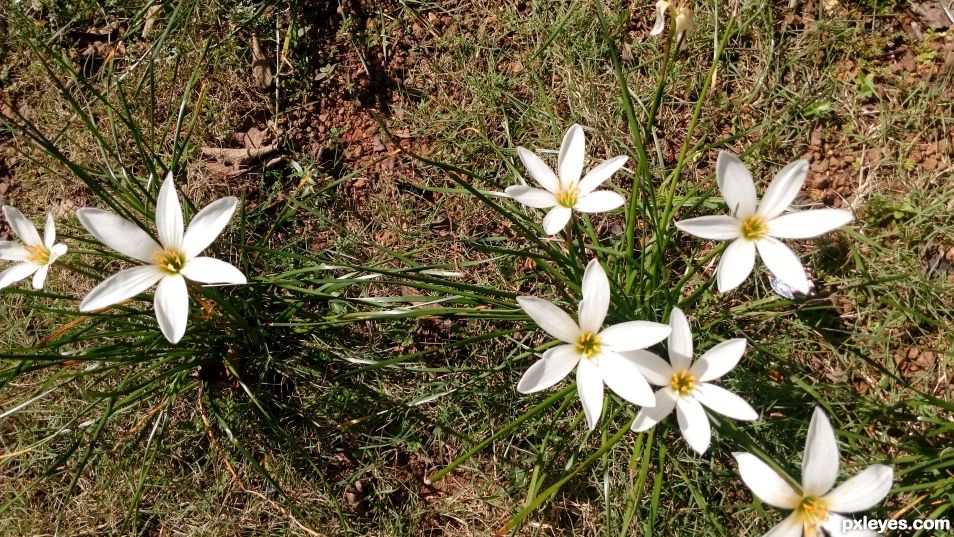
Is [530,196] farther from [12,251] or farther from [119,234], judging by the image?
[12,251]

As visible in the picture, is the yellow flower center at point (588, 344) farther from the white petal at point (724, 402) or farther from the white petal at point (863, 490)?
the white petal at point (863, 490)

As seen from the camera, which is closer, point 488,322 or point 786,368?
point 786,368

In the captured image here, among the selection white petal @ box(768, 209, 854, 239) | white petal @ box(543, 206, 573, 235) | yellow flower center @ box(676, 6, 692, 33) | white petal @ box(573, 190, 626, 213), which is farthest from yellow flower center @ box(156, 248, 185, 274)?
white petal @ box(768, 209, 854, 239)

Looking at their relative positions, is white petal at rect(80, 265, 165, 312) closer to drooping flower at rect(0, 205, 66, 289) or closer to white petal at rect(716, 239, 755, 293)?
drooping flower at rect(0, 205, 66, 289)

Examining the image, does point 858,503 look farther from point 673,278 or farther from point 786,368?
point 673,278

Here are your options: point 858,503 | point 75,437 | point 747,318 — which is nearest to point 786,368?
point 747,318

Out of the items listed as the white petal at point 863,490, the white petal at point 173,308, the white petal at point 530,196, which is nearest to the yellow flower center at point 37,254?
the white petal at point 173,308

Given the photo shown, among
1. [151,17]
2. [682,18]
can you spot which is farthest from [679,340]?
[151,17]
